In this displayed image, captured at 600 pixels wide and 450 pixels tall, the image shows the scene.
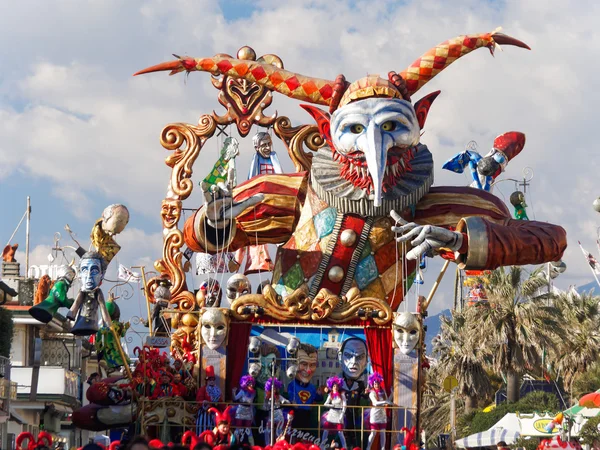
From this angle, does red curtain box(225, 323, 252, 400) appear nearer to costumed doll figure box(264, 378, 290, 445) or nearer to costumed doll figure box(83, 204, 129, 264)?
costumed doll figure box(264, 378, 290, 445)

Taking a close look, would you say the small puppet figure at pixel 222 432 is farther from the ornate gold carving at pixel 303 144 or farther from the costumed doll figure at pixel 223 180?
the ornate gold carving at pixel 303 144

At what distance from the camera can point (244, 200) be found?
1873cm

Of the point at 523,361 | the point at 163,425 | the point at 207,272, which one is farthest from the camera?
the point at 523,361

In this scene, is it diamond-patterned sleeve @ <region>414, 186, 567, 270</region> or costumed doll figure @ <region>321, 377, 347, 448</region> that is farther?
costumed doll figure @ <region>321, 377, 347, 448</region>

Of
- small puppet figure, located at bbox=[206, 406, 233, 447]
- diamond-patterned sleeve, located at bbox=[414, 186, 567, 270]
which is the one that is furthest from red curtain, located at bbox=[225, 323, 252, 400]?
diamond-patterned sleeve, located at bbox=[414, 186, 567, 270]

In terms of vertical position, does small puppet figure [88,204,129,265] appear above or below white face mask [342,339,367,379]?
above

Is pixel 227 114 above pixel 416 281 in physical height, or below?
above

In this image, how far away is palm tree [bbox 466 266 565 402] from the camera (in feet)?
114

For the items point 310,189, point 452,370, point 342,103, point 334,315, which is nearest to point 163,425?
point 334,315

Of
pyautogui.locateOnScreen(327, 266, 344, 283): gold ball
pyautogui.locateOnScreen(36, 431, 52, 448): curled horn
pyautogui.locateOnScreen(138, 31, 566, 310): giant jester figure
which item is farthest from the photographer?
pyautogui.locateOnScreen(327, 266, 344, 283): gold ball

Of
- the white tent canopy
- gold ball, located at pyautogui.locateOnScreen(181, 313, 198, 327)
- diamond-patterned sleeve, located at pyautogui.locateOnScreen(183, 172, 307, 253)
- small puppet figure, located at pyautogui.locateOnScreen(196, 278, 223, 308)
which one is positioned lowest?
the white tent canopy

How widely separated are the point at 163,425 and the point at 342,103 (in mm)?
5216

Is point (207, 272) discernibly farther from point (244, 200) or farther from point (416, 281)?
point (416, 281)

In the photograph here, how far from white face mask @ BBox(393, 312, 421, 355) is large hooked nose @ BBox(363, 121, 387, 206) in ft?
5.58
